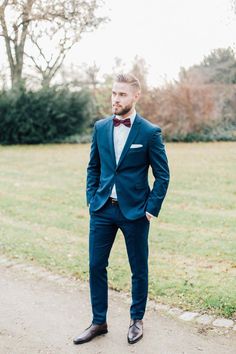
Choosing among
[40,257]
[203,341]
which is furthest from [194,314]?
[40,257]

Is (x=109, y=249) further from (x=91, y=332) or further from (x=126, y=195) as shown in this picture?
(x=91, y=332)

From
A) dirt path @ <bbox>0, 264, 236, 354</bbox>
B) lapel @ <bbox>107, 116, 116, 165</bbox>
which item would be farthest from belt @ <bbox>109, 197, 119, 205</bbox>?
dirt path @ <bbox>0, 264, 236, 354</bbox>

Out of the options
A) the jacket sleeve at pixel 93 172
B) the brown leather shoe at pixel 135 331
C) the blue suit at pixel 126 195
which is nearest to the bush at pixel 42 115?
the jacket sleeve at pixel 93 172

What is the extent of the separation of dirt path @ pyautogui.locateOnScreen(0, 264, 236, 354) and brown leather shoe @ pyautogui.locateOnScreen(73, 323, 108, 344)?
0.05 metres

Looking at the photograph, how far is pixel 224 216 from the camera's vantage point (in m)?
9.19

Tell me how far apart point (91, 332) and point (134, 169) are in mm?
1472

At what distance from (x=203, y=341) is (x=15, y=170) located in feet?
43.5

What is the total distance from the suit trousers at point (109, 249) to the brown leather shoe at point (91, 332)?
0.15ft

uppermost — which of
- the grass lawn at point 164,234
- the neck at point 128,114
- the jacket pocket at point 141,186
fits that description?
the neck at point 128,114

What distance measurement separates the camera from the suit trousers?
411 centimetres

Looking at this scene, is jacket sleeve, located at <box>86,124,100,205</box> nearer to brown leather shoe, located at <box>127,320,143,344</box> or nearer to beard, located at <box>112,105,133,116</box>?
beard, located at <box>112,105,133,116</box>

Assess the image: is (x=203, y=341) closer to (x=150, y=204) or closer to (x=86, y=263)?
(x=150, y=204)

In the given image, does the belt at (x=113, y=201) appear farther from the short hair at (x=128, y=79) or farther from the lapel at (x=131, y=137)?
the short hair at (x=128, y=79)

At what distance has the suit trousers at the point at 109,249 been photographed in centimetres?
411
